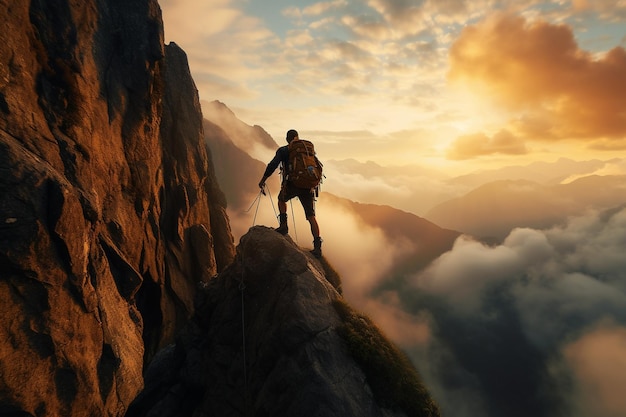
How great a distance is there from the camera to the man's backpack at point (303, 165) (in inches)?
513

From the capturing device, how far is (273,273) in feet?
35.8

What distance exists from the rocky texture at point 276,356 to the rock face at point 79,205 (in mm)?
5329

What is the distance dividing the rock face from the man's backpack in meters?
10.4

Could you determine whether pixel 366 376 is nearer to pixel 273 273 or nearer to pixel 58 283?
pixel 273 273

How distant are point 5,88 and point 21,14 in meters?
5.16

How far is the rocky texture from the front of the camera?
779cm

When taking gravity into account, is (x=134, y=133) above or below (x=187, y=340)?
above

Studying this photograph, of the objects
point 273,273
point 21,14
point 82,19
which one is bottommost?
point 273,273

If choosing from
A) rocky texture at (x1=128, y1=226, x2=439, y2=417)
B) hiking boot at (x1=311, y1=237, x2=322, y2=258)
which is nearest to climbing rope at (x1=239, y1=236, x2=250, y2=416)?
rocky texture at (x1=128, y1=226, x2=439, y2=417)

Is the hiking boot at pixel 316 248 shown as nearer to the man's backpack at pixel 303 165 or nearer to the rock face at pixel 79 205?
the man's backpack at pixel 303 165

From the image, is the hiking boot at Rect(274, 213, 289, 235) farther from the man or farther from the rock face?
the rock face

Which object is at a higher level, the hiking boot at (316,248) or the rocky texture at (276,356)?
the hiking boot at (316,248)

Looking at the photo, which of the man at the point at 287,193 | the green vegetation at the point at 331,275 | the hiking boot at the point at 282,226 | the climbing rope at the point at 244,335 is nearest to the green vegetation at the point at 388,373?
the climbing rope at the point at 244,335

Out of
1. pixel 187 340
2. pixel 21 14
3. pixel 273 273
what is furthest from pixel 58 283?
pixel 21 14
